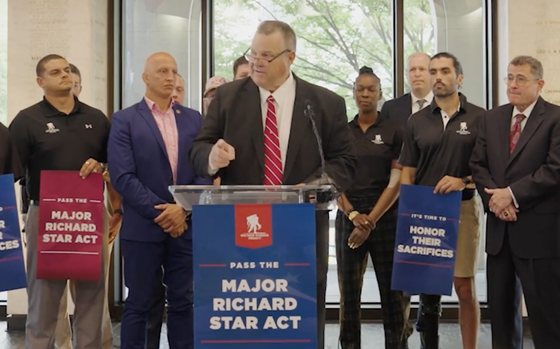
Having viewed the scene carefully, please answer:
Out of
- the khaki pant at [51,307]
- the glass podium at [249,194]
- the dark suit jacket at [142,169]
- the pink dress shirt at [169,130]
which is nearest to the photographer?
the glass podium at [249,194]

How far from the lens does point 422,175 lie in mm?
3850

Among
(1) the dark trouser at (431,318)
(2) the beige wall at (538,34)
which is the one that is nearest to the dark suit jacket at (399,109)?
(1) the dark trouser at (431,318)

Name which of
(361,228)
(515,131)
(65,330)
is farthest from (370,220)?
(65,330)

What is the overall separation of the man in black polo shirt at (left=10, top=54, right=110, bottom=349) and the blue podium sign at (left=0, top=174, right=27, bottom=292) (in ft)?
1.16

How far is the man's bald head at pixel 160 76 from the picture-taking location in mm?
3607

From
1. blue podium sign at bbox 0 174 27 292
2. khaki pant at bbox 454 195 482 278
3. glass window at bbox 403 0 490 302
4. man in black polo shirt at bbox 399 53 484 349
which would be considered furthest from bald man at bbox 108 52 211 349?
glass window at bbox 403 0 490 302

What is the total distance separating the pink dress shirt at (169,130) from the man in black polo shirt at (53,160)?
17.0 inches

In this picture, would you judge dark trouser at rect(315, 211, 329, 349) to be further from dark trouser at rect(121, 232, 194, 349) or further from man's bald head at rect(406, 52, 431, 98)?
man's bald head at rect(406, 52, 431, 98)

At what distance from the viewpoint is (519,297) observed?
3564 millimetres

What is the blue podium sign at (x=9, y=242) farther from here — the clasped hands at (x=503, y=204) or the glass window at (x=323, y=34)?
the glass window at (x=323, y=34)

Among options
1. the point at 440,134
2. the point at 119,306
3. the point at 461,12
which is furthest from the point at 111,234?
the point at 461,12

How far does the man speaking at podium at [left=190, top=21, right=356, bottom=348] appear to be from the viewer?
8.42ft

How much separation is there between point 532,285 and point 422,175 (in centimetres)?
88

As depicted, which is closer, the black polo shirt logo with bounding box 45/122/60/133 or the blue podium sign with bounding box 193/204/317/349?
the blue podium sign with bounding box 193/204/317/349
